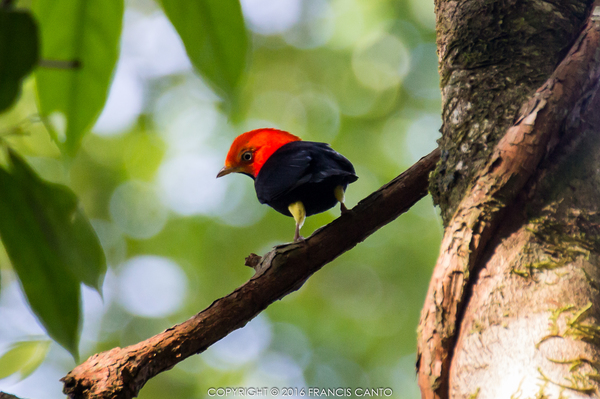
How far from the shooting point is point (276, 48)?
691 cm

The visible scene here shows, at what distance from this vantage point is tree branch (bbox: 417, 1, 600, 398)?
0.97 m

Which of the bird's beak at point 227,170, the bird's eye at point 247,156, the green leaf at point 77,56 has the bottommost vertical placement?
the bird's beak at point 227,170

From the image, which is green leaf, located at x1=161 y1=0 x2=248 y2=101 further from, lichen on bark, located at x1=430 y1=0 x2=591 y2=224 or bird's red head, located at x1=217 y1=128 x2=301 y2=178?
bird's red head, located at x1=217 y1=128 x2=301 y2=178

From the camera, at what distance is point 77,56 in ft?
2.41

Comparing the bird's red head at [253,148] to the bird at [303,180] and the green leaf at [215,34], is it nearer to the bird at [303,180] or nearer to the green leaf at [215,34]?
the bird at [303,180]

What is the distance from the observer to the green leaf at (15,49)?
0.44m

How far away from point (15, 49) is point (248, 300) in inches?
42.6

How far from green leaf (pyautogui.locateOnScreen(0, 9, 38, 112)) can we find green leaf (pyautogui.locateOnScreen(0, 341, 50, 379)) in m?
0.51

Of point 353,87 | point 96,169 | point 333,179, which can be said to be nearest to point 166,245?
point 96,169

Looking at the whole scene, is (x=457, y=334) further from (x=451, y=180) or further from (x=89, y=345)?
(x=89, y=345)

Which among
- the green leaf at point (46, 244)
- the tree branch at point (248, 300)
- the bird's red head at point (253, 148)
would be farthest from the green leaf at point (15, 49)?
the bird's red head at point (253, 148)

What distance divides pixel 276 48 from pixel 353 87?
1.30 meters

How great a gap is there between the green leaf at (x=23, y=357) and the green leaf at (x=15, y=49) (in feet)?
1.67

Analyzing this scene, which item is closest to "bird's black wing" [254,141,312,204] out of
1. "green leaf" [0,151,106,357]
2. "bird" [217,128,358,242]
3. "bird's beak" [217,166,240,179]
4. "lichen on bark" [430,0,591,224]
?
"bird" [217,128,358,242]
